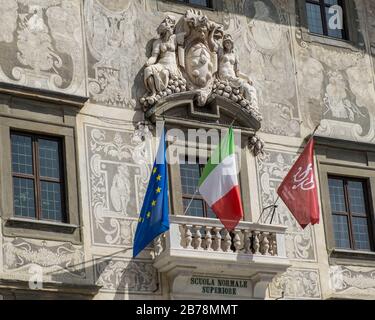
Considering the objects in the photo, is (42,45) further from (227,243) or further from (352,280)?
(352,280)

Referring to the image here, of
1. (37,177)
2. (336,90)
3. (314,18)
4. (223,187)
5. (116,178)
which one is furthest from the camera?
(314,18)

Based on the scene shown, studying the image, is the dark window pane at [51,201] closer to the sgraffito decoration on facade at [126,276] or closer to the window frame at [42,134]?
the window frame at [42,134]

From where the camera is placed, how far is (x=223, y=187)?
2706cm

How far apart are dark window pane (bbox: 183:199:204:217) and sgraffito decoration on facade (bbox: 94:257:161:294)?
5.84 feet

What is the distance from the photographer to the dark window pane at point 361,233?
99.6ft

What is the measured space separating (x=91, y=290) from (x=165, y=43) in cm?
616

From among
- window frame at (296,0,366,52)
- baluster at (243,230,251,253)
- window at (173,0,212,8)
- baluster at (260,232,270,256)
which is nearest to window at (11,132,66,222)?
baluster at (243,230,251,253)

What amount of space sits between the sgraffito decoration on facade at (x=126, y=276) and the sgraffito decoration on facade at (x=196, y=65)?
11.7ft

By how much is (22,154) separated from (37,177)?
0.56 metres

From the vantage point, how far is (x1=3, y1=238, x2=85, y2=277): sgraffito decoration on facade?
2547 cm

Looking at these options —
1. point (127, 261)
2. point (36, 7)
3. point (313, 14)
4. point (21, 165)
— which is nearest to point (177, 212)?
point (127, 261)

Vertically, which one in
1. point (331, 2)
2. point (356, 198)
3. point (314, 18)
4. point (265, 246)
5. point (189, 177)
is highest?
point (331, 2)

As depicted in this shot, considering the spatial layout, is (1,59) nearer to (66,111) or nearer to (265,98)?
(66,111)

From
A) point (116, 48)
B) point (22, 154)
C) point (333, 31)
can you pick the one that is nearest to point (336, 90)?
point (333, 31)
